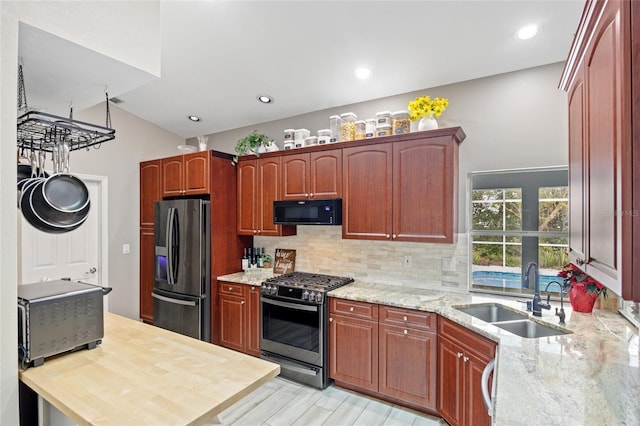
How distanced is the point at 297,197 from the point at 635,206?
286 centimetres

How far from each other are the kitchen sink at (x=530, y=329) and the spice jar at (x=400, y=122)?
1801 millimetres

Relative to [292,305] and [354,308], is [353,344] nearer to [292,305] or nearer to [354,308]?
[354,308]

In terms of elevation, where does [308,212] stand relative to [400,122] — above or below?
below

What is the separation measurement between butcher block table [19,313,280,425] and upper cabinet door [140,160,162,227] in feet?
9.67

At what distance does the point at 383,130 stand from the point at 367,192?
610 mm

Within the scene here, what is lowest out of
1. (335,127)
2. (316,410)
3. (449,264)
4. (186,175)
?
(316,410)

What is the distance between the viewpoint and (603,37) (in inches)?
41.4

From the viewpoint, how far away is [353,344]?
285 centimetres

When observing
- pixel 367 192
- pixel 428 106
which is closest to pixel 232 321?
pixel 367 192

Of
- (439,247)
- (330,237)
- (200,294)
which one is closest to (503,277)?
(439,247)

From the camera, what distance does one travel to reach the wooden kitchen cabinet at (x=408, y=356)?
2.51m

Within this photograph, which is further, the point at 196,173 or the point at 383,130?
the point at 196,173

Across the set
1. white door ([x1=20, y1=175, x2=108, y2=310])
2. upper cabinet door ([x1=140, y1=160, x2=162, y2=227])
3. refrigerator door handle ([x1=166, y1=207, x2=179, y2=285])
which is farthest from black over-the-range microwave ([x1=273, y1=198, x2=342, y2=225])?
white door ([x1=20, y1=175, x2=108, y2=310])

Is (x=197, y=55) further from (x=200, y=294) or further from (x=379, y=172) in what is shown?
(x=200, y=294)
